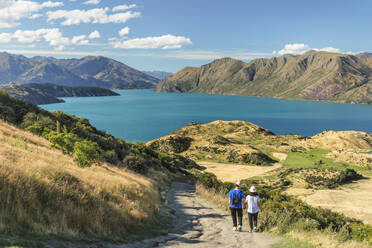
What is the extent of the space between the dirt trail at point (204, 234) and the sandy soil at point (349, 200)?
28.9m

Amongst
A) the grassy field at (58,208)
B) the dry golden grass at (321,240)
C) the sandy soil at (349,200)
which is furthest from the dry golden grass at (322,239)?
the sandy soil at (349,200)

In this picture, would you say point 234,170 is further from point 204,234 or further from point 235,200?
point 204,234

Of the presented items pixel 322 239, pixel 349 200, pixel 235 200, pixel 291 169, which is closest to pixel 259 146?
pixel 291 169

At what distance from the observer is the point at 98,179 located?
13883 millimetres

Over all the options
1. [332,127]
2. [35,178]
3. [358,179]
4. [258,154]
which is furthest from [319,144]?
[35,178]

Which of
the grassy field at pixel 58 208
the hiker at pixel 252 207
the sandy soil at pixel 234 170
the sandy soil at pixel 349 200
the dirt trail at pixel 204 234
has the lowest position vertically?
the sandy soil at pixel 234 170

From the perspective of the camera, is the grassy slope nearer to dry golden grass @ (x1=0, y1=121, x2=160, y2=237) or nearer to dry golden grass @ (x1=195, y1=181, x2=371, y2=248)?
dry golden grass @ (x1=195, y1=181, x2=371, y2=248)

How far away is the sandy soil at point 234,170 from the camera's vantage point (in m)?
64.2

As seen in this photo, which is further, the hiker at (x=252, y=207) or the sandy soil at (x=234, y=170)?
the sandy soil at (x=234, y=170)

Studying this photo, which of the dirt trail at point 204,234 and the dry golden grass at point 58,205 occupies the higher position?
the dry golden grass at point 58,205

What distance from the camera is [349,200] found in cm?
4544

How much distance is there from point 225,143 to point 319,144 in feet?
110

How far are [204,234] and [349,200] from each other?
43.1m

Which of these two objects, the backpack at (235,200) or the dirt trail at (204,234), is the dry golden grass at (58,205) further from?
the backpack at (235,200)
